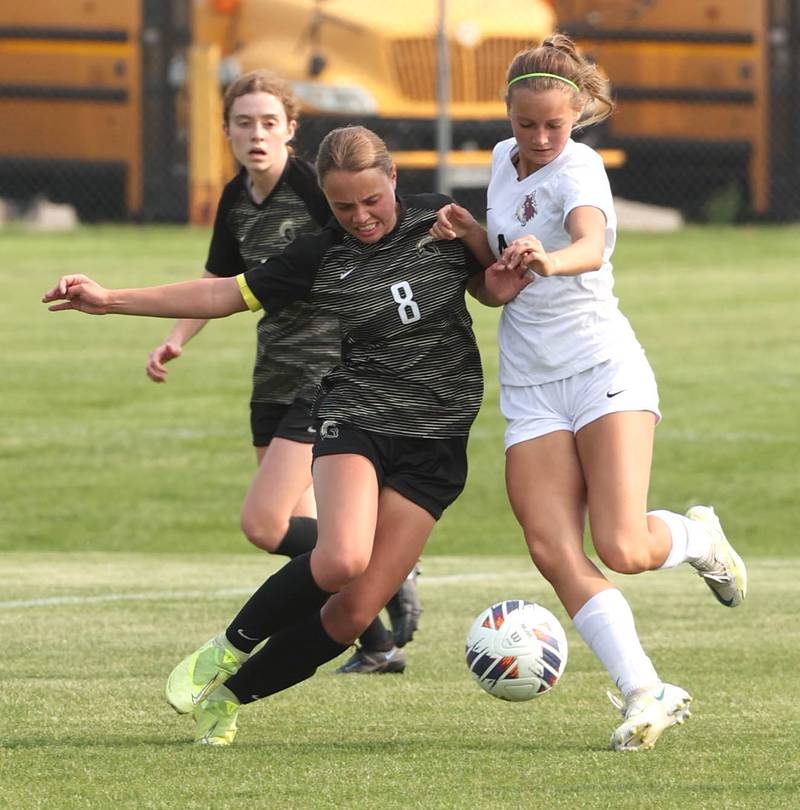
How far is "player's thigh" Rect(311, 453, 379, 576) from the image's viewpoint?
214 inches

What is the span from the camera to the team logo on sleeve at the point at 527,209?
5613 mm

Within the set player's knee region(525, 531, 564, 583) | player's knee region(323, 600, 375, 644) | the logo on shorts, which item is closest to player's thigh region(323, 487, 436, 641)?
player's knee region(323, 600, 375, 644)

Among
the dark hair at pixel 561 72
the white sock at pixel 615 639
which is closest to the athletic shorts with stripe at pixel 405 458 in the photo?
the white sock at pixel 615 639

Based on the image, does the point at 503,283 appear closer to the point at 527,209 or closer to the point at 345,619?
the point at 527,209

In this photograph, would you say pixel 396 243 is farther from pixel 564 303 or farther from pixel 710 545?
pixel 710 545

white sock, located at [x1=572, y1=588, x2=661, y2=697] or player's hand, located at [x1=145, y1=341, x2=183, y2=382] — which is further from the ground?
player's hand, located at [x1=145, y1=341, x2=183, y2=382]

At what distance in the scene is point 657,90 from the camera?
21.3 m

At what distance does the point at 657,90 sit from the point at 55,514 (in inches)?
436

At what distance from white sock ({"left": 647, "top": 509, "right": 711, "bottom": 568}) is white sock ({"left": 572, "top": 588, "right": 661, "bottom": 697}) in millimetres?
289

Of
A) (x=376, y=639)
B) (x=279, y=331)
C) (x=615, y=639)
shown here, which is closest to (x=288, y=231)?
(x=279, y=331)

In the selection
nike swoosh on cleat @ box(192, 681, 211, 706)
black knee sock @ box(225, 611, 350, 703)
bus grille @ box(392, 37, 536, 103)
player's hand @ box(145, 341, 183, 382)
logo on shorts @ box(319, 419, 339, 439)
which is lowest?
nike swoosh on cleat @ box(192, 681, 211, 706)

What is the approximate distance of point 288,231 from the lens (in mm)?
6957

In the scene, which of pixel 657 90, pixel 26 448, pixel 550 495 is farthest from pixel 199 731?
pixel 657 90

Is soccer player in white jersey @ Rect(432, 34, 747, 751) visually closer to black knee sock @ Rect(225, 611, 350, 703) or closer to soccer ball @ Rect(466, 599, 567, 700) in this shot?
soccer ball @ Rect(466, 599, 567, 700)
